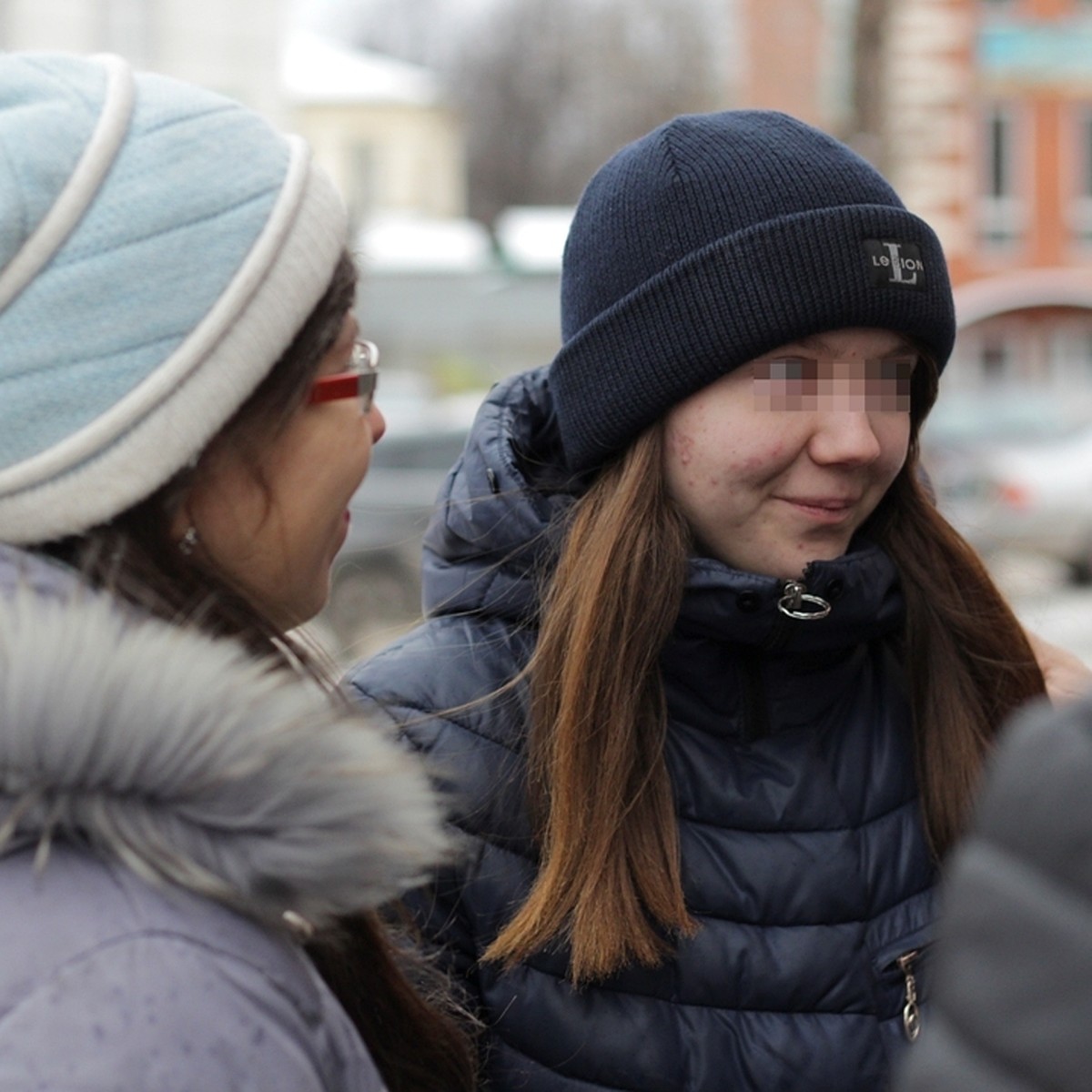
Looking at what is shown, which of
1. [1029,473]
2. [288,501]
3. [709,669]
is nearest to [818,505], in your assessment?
[709,669]

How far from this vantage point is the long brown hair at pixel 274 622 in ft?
4.07

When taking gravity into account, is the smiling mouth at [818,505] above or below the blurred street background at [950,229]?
above

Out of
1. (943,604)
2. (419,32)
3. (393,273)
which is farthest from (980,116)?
(419,32)

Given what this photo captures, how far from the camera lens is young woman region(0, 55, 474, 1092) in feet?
3.45

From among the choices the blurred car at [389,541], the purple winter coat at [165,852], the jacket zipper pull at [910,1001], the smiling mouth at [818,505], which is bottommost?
the blurred car at [389,541]

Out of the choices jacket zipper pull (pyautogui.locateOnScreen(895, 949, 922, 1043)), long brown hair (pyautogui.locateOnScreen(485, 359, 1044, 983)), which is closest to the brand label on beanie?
long brown hair (pyautogui.locateOnScreen(485, 359, 1044, 983))

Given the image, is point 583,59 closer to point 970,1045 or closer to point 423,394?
point 423,394

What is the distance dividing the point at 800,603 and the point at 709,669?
0.45ft

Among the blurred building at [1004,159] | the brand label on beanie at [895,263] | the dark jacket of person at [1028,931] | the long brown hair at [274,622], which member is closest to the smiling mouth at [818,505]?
the brand label on beanie at [895,263]

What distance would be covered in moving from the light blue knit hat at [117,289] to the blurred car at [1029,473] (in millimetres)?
10984

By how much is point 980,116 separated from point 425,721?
2350 centimetres

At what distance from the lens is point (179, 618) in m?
1.21

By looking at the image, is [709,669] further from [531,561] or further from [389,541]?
[389,541]

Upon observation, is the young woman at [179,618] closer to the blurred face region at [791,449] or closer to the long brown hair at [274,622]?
the long brown hair at [274,622]
